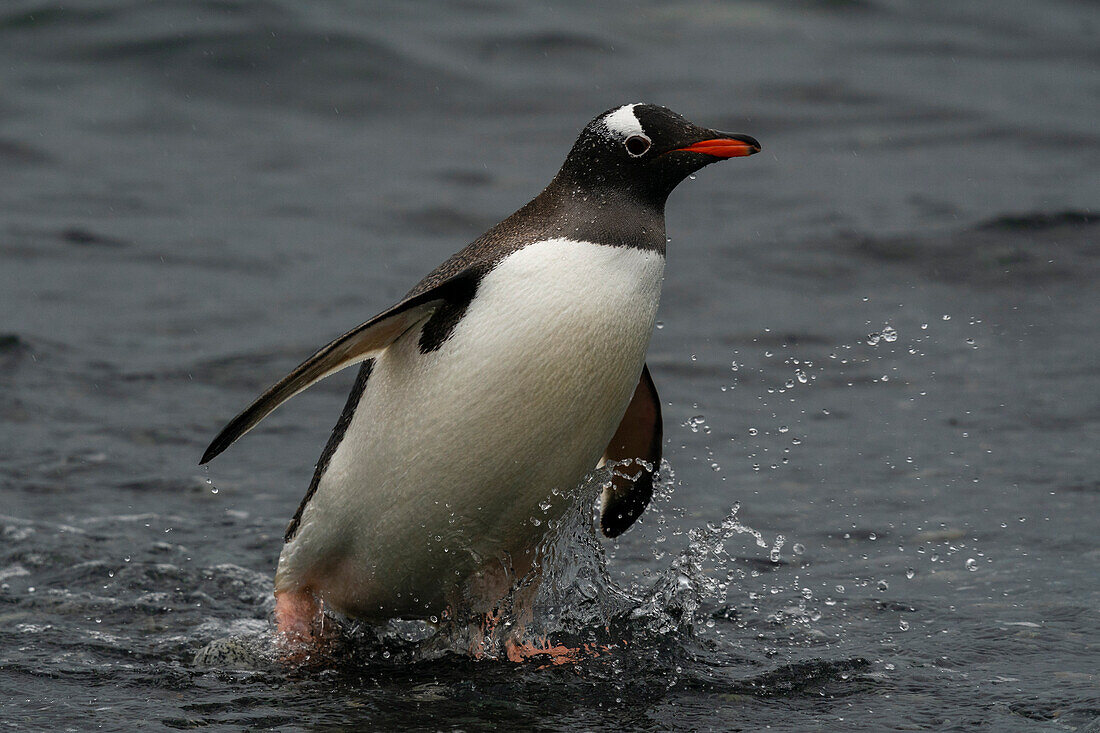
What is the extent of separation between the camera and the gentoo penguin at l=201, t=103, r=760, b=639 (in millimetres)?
3053

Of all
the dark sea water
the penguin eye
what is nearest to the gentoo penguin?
the penguin eye

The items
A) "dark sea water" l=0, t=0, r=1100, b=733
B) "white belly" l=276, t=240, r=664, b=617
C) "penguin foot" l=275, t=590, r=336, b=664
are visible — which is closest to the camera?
"white belly" l=276, t=240, r=664, b=617

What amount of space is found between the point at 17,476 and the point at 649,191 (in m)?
2.58

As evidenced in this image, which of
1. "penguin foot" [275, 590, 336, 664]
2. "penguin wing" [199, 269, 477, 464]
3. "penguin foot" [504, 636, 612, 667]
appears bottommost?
"penguin foot" [275, 590, 336, 664]

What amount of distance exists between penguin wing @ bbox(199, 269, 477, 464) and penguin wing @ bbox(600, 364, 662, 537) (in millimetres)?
627

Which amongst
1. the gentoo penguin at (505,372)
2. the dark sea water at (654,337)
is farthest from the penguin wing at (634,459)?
the gentoo penguin at (505,372)

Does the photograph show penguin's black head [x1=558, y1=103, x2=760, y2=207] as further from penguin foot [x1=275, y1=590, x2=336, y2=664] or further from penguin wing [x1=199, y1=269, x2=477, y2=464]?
penguin foot [x1=275, y1=590, x2=336, y2=664]

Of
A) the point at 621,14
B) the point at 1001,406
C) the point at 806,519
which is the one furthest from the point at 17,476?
the point at 621,14

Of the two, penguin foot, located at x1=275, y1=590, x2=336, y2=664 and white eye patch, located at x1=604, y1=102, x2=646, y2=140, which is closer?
white eye patch, located at x1=604, y1=102, x2=646, y2=140

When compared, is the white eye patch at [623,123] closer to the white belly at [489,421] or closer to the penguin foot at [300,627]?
the white belly at [489,421]

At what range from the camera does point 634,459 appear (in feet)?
12.2

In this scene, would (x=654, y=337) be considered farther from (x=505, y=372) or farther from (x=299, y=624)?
(x=505, y=372)

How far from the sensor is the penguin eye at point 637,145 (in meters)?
3.12

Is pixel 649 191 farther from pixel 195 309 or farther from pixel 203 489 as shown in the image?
pixel 195 309
